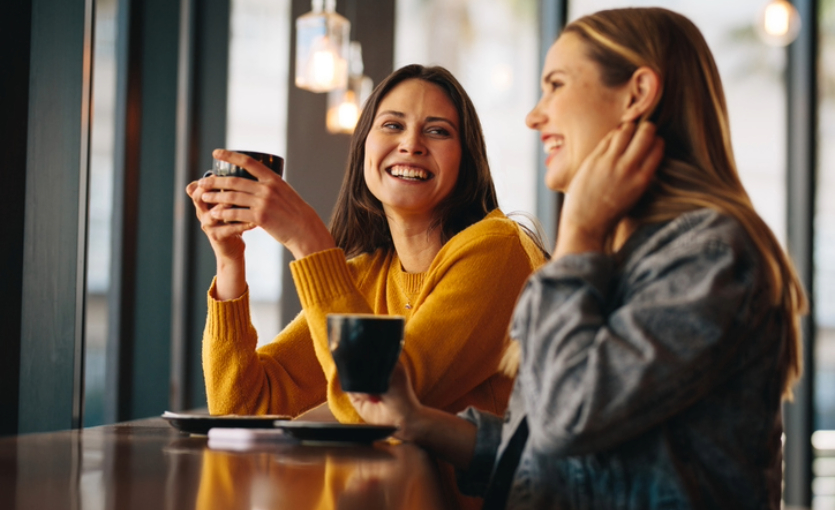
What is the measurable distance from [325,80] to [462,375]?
2.01 m

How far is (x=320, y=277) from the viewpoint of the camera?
4.81 ft

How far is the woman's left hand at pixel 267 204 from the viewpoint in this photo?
4.80 ft

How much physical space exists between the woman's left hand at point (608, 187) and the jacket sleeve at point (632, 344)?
0.21ft

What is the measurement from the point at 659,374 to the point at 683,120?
377 mm

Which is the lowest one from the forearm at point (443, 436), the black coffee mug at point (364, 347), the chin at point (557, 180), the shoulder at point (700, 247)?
the forearm at point (443, 436)

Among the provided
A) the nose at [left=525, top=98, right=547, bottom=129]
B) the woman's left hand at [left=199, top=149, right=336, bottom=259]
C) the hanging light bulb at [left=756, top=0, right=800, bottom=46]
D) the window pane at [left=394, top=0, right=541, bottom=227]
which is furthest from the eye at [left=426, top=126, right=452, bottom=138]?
the hanging light bulb at [left=756, top=0, right=800, bottom=46]

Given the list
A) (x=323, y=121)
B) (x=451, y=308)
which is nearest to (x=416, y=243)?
(x=451, y=308)

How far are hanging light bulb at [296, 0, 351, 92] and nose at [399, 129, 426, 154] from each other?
1.54 metres

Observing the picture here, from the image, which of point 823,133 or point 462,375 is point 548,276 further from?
point 823,133

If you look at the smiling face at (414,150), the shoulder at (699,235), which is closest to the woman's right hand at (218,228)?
the smiling face at (414,150)

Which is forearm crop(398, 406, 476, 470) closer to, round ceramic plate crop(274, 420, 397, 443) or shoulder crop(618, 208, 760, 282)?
round ceramic plate crop(274, 420, 397, 443)

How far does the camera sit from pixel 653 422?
897 millimetres

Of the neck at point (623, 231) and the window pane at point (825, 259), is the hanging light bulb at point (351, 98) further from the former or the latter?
the neck at point (623, 231)

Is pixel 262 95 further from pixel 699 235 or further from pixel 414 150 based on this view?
pixel 699 235
